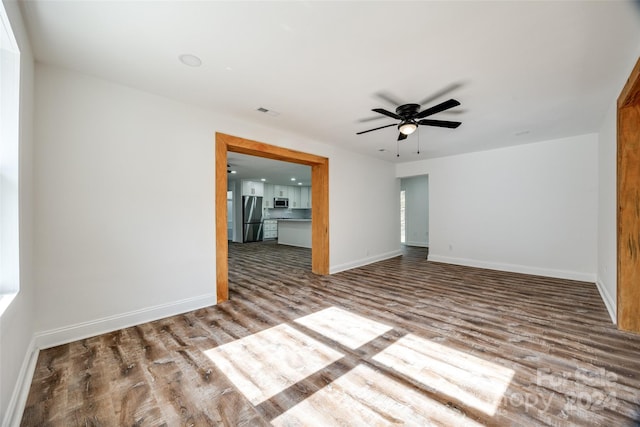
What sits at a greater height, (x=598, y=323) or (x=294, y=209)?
(x=294, y=209)

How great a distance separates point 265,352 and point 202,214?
6.33 feet

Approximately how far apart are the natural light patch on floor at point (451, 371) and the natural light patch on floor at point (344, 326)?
0.90 feet

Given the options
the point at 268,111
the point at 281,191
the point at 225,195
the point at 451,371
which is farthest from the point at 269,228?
the point at 451,371

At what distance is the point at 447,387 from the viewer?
1.78m

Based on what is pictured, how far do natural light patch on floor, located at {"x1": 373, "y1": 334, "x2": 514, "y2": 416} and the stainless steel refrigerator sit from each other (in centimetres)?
853

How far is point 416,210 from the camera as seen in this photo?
911 cm

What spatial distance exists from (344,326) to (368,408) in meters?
1.16

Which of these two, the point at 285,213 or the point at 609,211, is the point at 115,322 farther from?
the point at 285,213

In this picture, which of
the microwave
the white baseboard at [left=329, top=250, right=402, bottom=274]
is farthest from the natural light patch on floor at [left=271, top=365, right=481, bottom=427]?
the microwave

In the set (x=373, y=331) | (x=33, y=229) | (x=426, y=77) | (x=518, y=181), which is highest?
(x=426, y=77)

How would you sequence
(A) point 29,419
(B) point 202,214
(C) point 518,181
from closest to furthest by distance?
(A) point 29,419
(B) point 202,214
(C) point 518,181

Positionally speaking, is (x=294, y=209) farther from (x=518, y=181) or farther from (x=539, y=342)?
(x=539, y=342)

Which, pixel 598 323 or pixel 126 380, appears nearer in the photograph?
pixel 126 380

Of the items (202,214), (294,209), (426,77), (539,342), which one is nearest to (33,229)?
(202,214)
